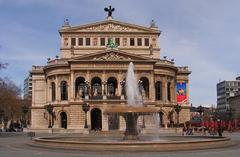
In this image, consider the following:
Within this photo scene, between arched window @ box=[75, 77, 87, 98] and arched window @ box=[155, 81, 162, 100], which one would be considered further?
arched window @ box=[155, 81, 162, 100]

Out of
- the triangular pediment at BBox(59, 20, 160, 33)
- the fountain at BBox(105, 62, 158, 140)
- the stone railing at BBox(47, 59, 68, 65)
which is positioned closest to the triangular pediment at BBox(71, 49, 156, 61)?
the stone railing at BBox(47, 59, 68, 65)

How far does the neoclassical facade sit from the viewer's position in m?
89.4

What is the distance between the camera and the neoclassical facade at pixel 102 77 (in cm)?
8944

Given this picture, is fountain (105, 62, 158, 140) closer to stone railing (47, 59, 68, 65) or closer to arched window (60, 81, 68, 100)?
arched window (60, 81, 68, 100)

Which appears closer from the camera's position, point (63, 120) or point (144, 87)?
point (144, 87)

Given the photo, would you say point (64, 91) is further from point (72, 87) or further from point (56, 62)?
point (56, 62)

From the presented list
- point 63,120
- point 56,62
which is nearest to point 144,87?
point 63,120

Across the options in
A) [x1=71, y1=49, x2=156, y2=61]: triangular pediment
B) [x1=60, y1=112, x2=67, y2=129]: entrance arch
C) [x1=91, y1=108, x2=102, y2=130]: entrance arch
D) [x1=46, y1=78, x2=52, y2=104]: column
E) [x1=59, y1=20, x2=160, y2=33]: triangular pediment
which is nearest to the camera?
[x1=91, y1=108, x2=102, y2=130]: entrance arch

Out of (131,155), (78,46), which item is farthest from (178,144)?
(78,46)

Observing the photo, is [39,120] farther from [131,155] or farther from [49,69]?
[131,155]

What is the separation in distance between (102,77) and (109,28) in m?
16.2

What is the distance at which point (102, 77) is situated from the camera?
9088 cm

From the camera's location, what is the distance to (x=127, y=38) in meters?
102

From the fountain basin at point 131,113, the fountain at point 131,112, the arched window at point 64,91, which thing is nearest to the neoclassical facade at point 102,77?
the arched window at point 64,91
